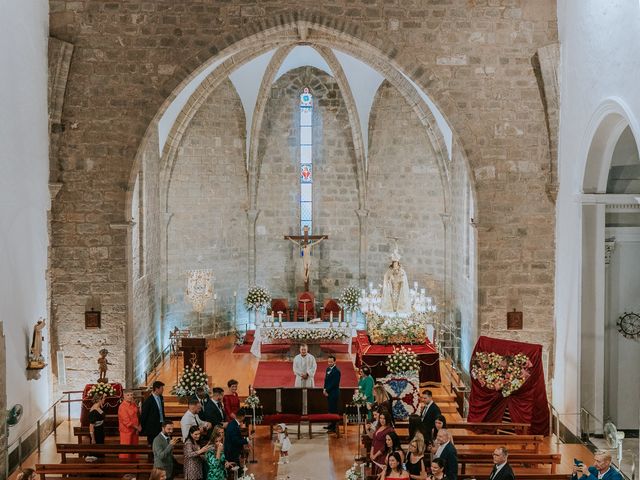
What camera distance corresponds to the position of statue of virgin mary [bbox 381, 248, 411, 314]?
19.8 meters

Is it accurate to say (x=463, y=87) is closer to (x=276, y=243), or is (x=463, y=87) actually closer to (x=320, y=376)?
(x=320, y=376)

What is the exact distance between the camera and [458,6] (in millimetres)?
16797

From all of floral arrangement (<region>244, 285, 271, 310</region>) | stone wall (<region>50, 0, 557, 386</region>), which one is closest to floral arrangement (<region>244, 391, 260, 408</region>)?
stone wall (<region>50, 0, 557, 386</region>)

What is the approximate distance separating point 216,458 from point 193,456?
14.2 inches

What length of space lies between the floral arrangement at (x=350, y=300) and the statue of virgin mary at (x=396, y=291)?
10.2 feet

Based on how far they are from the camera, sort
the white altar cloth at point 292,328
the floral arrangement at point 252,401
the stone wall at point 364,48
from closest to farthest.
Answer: the floral arrangement at point 252,401, the stone wall at point 364,48, the white altar cloth at point 292,328

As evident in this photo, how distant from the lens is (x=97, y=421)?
45.8 ft

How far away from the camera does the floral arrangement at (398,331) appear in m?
19.1

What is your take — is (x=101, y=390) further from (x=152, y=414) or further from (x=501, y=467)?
(x=501, y=467)

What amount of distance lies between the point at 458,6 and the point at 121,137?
23.8ft

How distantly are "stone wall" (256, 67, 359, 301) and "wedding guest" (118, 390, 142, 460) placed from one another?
11.4 m

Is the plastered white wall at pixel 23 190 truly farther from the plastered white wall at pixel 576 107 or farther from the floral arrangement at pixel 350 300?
the plastered white wall at pixel 576 107

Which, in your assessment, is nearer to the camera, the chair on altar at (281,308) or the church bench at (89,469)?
the church bench at (89,469)

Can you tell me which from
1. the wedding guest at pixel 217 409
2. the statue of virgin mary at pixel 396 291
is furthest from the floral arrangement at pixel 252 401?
the statue of virgin mary at pixel 396 291
